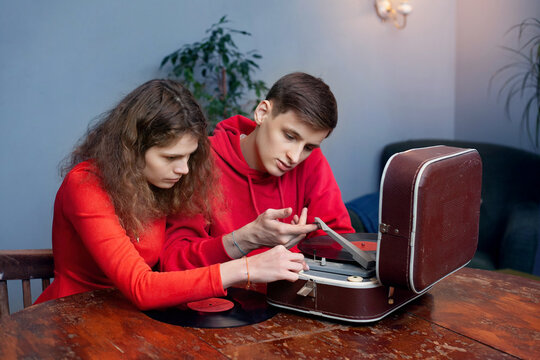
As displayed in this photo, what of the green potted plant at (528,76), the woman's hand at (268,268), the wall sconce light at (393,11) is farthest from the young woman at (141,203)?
the green potted plant at (528,76)

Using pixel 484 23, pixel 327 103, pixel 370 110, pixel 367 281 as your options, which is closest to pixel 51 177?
pixel 327 103

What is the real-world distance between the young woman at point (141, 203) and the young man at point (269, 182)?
0.10 m

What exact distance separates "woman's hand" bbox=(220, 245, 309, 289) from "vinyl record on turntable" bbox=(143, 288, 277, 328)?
7cm

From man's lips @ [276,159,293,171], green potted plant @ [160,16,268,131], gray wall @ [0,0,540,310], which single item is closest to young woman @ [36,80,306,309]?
man's lips @ [276,159,293,171]

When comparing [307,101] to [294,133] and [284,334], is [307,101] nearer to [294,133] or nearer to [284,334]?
[294,133]

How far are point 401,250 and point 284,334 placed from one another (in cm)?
30

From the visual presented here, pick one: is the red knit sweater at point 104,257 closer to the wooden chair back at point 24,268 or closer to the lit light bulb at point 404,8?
the wooden chair back at point 24,268

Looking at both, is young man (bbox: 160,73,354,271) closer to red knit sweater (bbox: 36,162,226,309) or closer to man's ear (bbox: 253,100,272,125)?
man's ear (bbox: 253,100,272,125)

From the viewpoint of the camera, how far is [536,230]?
10.6ft

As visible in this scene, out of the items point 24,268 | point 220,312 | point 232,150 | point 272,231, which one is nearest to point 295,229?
point 272,231

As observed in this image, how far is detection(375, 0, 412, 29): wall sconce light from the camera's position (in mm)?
3965

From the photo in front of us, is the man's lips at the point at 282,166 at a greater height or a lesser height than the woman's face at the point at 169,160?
lesser

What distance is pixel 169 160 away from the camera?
146cm

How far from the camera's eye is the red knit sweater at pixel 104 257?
4.15 ft
